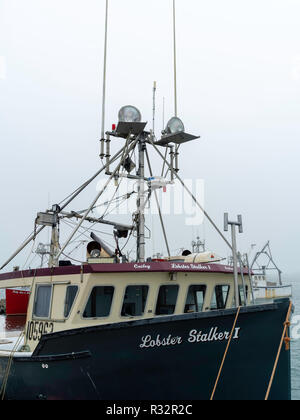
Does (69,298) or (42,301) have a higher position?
(69,298)

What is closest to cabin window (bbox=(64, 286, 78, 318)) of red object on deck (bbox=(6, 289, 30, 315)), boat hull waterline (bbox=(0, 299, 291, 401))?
boat hull waterline (bbox=(0, 299, 291, 401))

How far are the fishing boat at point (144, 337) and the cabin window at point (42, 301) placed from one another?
1.0 inches

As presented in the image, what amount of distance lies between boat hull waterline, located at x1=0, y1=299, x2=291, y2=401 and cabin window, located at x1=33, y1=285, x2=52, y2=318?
74.2 inches

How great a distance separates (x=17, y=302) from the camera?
20.0m

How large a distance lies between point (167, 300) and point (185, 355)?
A: 2.14 m

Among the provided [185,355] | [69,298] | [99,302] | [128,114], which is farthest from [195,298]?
[128,114]

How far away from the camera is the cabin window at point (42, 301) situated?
34.7 ft

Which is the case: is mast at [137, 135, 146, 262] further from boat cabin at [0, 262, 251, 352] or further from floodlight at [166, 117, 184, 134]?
boat cabin at [0, 262, 251, 352]

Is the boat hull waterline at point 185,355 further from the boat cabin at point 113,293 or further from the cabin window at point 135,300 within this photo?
the cabin window at point 135,300

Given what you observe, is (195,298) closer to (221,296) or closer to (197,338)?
(221,296)
